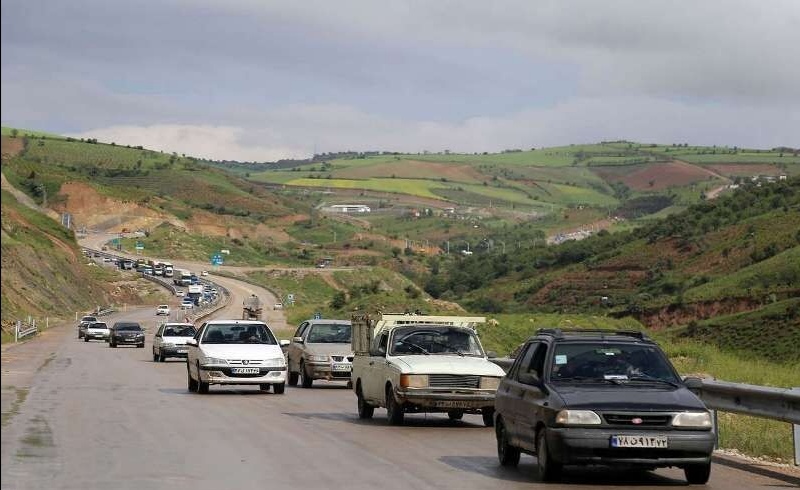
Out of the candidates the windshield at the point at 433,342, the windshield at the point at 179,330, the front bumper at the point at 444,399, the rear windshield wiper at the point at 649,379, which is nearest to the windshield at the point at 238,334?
the windshield at the point at 433,342

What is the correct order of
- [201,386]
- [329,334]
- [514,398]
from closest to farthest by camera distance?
[514,398], [201,386], [329,334]

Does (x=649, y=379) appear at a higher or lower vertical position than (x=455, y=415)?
higher

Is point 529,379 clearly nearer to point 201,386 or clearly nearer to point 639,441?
point 639,441

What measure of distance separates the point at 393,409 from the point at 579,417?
317 inches

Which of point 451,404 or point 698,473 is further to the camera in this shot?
point 451,404

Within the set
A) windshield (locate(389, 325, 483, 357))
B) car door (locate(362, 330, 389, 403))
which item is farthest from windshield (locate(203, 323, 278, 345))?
windshield (locate(389, 325, 483, 357))

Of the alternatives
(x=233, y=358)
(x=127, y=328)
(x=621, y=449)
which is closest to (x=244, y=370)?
(x=233, y=358)

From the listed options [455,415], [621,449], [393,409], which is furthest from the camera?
[455,415]

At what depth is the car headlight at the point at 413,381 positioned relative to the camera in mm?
20797

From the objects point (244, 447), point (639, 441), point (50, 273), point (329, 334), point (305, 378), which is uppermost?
point (50, 273)

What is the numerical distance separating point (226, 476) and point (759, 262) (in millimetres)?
93637

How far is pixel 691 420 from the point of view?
541 inches

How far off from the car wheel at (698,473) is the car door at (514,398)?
184 cm

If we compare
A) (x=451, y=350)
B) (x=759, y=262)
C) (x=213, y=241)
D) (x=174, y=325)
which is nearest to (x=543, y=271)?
(x=759, y=262)
